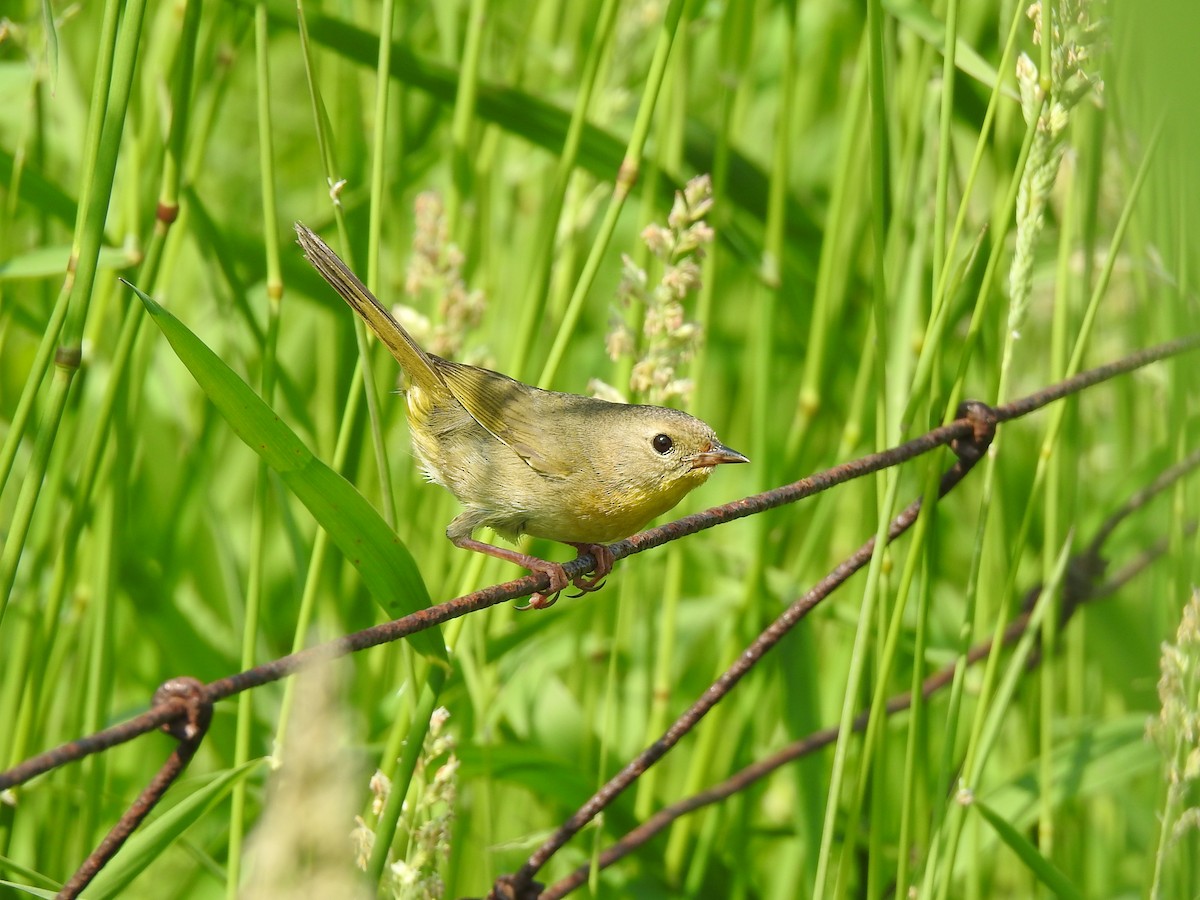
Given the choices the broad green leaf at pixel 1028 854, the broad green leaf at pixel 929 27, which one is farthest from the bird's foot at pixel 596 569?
the broad green leaf at pixel 929 27

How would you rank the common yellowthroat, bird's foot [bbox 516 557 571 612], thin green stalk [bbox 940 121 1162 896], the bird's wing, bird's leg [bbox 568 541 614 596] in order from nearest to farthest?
thin green stalk [bbox 940 121 1162 896] → bird's foot [bbox 516 557 571 612] → bird's leg [bbox 568 541 614 596] → the common yellowthroat → the bird's wing

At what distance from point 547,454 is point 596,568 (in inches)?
13.7

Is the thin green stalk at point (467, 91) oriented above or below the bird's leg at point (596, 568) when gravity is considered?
above

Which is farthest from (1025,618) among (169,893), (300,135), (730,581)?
(300,135)

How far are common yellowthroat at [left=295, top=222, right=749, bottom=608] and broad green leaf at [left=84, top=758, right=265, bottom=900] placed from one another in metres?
0.87

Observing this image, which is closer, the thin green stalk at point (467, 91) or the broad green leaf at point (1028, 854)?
the broad green leaf at point (1028, 854)

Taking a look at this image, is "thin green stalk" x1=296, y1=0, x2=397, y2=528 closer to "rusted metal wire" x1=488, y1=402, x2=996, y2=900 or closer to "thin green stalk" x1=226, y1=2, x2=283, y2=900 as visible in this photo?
"thin green stalk" x1=226, y1=2, x2=283, y2=900

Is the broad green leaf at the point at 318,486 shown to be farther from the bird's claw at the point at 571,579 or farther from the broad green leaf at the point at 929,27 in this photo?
the broad green leaf at the point at 929,27

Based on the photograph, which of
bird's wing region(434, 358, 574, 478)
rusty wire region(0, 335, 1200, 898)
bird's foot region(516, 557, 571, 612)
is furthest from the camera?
bird's wing region(434, 358, 574, 478)

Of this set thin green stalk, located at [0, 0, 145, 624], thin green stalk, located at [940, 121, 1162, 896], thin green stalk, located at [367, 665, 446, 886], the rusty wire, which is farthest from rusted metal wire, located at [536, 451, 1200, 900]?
thin green stalk, located at [0, 0, 145, 624]

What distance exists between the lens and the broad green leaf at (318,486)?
1214 mm

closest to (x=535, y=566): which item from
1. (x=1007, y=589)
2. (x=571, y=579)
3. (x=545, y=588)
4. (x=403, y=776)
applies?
(x=571, y=579)

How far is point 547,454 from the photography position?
2.46 m

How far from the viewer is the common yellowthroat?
2342 mm
